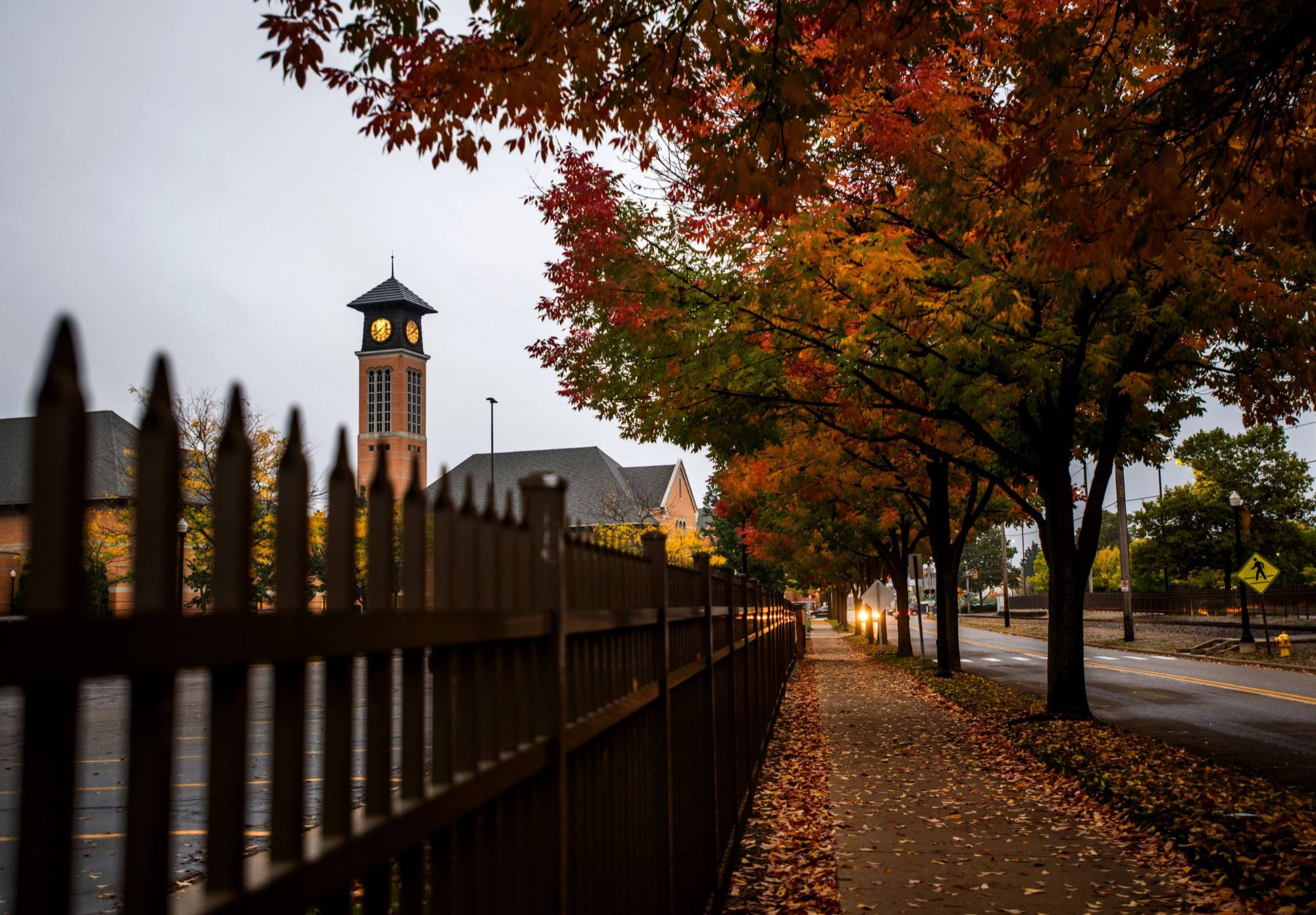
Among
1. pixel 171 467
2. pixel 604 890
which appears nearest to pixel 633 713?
pixel 604 890

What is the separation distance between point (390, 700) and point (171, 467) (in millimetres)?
761

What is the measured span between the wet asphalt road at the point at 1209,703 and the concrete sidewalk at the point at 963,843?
2.93 meters

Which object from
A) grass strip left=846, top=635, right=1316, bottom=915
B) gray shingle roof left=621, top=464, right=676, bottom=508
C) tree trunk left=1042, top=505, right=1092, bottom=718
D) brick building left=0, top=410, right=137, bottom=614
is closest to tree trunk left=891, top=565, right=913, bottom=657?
tree trunk left=1042, top=505, right=1092, bottom=718

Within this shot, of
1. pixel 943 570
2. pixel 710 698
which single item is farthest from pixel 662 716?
pixel 943 570

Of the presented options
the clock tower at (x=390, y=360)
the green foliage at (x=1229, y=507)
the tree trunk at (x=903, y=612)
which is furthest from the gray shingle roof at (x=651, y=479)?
the tree trunk at (x=903, y=612)

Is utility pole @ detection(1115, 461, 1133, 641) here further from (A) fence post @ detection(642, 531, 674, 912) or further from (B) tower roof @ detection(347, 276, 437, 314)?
(B) tower roof @ detection(347, 276, 437, 314)

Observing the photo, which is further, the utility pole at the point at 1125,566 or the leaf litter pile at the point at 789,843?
the utility pole at the point at 1125,566

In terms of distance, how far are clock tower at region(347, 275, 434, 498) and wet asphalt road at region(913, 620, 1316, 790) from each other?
288ft

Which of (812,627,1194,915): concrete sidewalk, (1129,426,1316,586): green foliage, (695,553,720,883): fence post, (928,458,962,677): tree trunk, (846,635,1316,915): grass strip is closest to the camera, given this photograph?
(695,553,720,883): fence post

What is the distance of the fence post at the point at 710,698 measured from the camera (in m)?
5.65

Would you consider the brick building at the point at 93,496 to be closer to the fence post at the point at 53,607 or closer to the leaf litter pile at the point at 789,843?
the fence post at the point at 53,607

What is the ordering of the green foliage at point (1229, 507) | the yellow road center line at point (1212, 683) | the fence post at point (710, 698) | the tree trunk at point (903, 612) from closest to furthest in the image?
the fence post at point (710, 698), the yellow road center line at point (1212, 683), the tree trunk at point (903, 612), the green foliage at point (1229, 507)

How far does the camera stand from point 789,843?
797 centimetres

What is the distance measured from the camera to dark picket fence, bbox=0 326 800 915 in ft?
3.25
